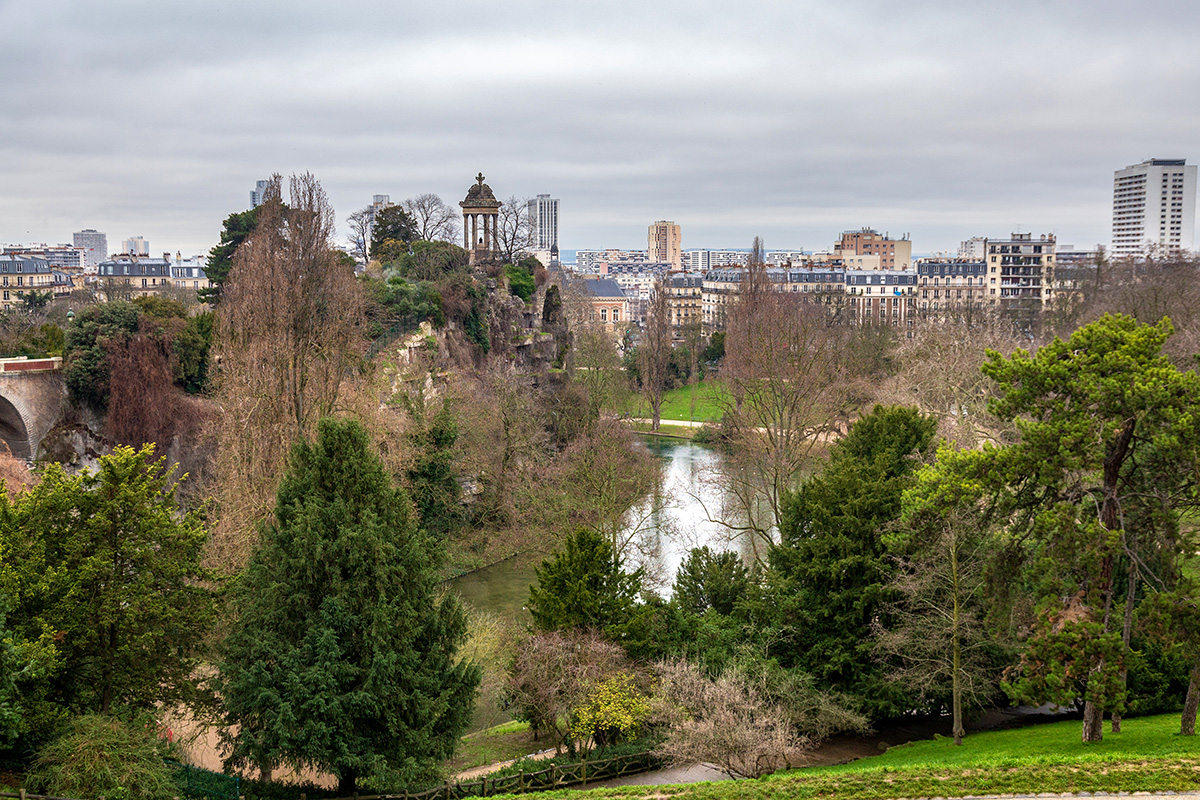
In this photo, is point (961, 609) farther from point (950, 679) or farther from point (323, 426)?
point (323, 426)

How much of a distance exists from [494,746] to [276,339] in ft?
34.1

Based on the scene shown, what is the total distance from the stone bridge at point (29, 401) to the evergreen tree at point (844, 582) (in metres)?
27.5

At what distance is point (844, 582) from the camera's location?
18.5m

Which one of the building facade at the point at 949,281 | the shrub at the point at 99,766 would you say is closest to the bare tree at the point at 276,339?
the shrub at the point at 99,766

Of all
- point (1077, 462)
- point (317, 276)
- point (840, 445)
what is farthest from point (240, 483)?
point (1077, 462)

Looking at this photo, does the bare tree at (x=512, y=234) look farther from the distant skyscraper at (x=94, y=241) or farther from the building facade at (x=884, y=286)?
the distant skyscraper at (x=94, y=241)

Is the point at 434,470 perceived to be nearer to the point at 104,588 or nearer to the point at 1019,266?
the point at 104,588

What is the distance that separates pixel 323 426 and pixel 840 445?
11.8 meters

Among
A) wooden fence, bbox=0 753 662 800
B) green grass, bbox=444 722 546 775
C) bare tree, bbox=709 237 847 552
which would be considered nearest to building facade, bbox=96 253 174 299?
bare tree, bbox=709 237 847 552

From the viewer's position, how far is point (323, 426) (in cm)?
1445

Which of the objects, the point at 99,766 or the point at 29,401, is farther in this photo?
the point at 29,401

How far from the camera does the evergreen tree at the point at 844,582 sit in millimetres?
17734

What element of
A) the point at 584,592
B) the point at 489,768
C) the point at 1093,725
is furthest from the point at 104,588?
the point at 1093,725

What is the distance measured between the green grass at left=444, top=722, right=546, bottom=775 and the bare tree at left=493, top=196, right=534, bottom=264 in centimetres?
3861
